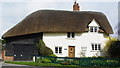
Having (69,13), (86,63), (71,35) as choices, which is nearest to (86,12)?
(69,13)

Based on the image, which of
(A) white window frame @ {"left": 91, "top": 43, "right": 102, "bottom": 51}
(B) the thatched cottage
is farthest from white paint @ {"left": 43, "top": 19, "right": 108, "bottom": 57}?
(A) white window frame @ {"left": 91, "top": 43, "right": 102, "bottom": 51}

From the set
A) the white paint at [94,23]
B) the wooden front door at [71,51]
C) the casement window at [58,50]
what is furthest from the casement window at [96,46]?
the casement window at [58,50]

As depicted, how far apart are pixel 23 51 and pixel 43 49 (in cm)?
431

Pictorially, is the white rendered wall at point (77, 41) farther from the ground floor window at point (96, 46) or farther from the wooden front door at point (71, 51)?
the ground floor window at point (96, 46)

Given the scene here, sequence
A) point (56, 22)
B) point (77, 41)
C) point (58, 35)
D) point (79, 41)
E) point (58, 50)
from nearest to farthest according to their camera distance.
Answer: point (58, 50) < point (58, 35) < point (56, 22) < point (77, 41) < point (79, 41)

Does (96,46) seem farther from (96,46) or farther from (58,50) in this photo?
(58,50)

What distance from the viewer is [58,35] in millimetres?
40906

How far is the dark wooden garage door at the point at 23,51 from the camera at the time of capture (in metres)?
40.5

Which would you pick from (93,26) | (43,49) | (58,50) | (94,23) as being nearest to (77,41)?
(58,50)

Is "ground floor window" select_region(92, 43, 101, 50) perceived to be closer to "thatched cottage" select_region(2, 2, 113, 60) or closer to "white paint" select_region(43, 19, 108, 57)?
"thatched cottage" select_region(2, 2, 113, 60)

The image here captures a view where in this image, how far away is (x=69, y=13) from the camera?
44031 millimetres

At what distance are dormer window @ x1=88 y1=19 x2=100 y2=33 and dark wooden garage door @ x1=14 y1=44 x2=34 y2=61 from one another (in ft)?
37.5

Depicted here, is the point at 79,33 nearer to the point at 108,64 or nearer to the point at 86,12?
the point at 86,12

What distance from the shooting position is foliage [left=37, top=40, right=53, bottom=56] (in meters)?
38.3
